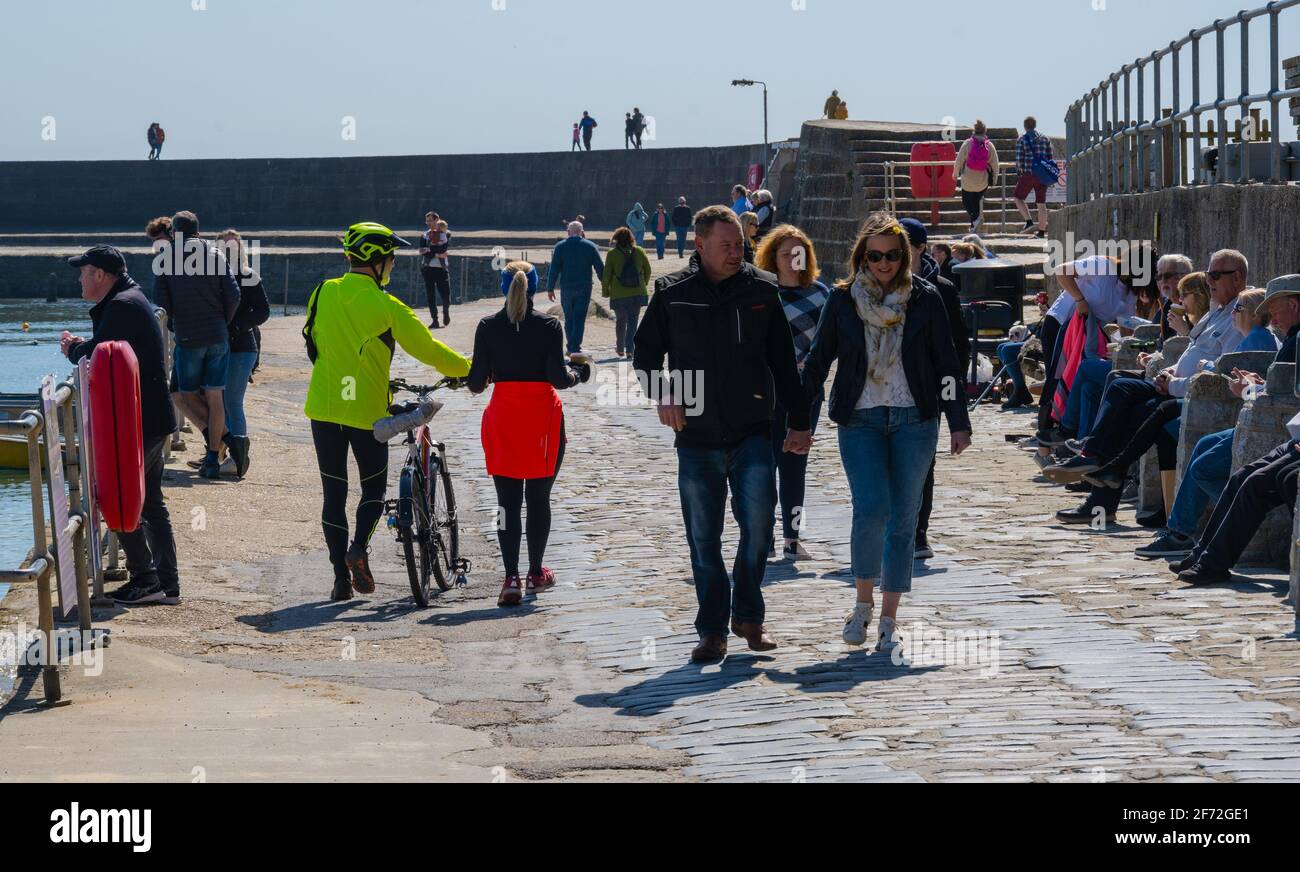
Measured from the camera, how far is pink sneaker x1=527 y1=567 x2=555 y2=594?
375 inches

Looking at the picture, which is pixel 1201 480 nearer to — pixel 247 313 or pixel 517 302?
pixel 517 302

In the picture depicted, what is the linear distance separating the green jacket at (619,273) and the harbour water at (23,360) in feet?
22.9

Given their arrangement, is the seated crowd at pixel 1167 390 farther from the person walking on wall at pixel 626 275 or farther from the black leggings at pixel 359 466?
the person walking on wall at pixel 626 275

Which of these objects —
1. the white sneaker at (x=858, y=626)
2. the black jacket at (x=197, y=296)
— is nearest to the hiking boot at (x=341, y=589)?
the white sneaker at (x=858, y=626)

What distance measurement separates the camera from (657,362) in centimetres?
731

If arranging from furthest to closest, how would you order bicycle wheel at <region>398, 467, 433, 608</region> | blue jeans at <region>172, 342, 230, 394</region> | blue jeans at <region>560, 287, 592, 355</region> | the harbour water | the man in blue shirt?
blue jeans at <region>560, 287, 592, 355</region> → the man in blue shirt → the harbour water → blue jeans at <region>172, 342, 230, 394</region> → bicycle wheel at <region>398, 467, 433, 608</region>

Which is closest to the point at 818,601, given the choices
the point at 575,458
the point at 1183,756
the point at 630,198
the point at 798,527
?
the point at 798,527

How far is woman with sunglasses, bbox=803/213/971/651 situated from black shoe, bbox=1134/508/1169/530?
3.38m

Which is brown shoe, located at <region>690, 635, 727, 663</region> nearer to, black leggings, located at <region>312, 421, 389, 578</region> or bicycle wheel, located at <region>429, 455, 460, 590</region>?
bicycle wheel, located at <region>429, 455, 460, 590</region>

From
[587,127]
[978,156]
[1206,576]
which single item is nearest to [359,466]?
[1206,576]

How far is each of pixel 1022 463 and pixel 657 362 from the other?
7051 millimetres

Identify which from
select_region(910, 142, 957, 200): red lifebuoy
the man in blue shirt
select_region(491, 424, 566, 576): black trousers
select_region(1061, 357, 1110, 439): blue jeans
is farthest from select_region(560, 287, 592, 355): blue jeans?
select_region(491, 424, 566, 576): black trousers

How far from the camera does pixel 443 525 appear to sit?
31.4 feet
